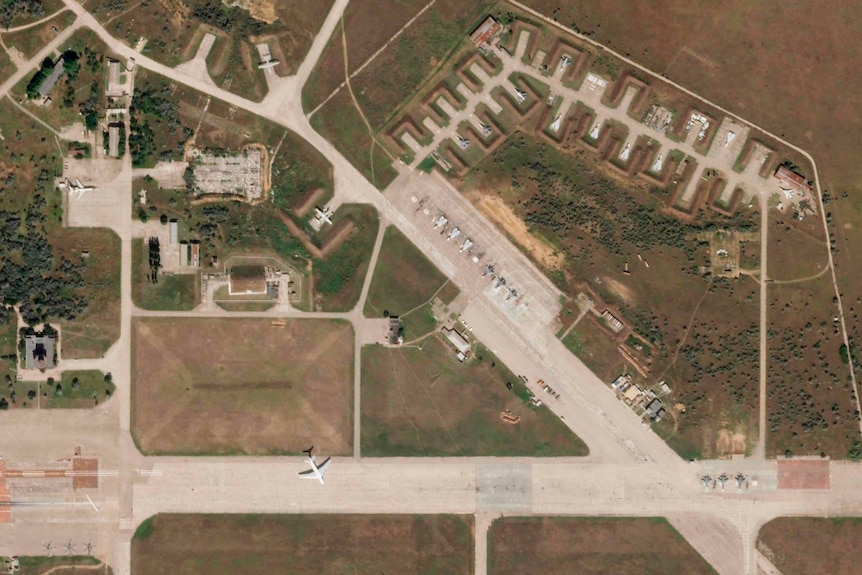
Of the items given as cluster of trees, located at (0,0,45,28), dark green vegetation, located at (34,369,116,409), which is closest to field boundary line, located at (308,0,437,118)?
cluster of trees, located at (0,0,45,28)

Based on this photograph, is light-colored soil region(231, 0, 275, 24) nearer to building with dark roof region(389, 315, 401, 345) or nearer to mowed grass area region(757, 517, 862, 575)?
building with dark roof region(389, 315, 401, 345)

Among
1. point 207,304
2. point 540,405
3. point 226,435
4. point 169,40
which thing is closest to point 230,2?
point 169,40

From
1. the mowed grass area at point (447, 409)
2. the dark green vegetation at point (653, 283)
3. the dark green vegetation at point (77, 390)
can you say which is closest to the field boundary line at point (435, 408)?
the mowed grass area at point (447, 409)

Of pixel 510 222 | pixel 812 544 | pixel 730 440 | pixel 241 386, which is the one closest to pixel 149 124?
pixel 241 386

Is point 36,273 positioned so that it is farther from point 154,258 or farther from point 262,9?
point 262,9

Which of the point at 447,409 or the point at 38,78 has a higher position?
the point at 38,78

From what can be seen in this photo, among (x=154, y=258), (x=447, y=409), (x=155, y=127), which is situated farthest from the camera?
(x=155, y=127)

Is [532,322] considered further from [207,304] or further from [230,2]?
[230,2]
